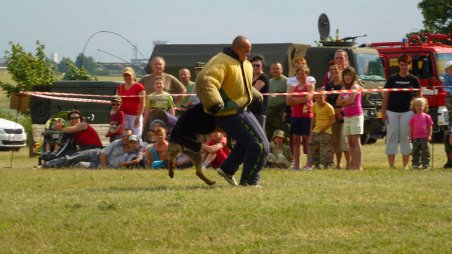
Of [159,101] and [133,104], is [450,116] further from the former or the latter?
[133,104]

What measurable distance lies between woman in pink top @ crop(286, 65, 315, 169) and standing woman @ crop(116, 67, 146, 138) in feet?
7.44

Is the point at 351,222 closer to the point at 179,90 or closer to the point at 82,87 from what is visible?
the point at 179,90

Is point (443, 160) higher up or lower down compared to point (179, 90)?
lower down

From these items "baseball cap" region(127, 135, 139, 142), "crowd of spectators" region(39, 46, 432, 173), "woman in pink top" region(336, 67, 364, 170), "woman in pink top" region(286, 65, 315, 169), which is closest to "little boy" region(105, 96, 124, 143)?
"crowd of spectators" region(39, 46, 432, 173)

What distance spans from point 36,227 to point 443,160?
40.5ft

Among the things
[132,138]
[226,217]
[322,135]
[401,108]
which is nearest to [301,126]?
[322,135]

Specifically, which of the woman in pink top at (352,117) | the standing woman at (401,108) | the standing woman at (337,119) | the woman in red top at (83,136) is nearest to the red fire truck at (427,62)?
the standing woman at (401,108)

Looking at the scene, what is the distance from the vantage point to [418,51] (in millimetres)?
30578

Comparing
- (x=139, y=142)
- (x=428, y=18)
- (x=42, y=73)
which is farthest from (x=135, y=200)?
(x=428, y=18)

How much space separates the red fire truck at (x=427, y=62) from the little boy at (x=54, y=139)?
11.7 m

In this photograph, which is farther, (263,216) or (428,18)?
(428,18)

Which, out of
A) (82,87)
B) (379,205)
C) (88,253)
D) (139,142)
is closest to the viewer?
(88,253)

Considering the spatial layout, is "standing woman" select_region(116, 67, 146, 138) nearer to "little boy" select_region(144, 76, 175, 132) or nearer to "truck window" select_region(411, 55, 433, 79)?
"little boy" select_region(144, 76, 175, 132)

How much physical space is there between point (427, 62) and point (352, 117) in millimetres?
13401
